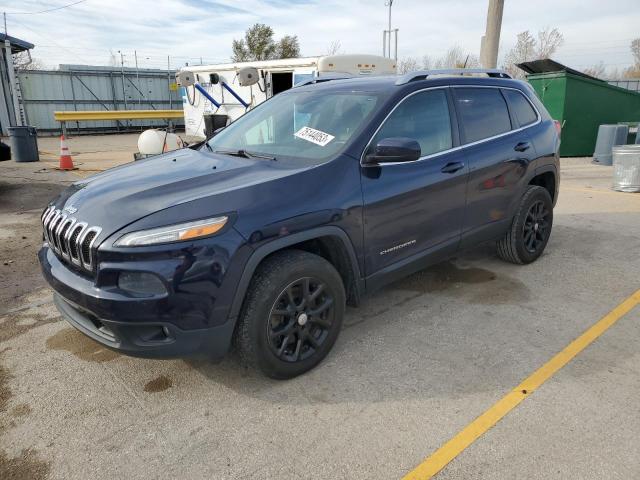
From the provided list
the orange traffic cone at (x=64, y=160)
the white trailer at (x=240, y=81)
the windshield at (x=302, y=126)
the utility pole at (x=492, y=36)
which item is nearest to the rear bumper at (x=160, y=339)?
the windshield at (x=302, y=126)

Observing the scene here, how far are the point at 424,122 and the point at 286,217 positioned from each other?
1522 millimetres

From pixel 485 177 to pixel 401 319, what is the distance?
54.0 inches

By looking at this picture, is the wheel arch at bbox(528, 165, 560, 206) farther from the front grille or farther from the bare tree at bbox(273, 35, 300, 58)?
the bare tree at bbox(273, 35, 300, 58)

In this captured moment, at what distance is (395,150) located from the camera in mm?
3027

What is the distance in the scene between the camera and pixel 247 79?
13.1 m

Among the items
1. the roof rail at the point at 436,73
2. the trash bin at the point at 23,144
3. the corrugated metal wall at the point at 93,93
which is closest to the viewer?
the roof rail at the point at 436,73

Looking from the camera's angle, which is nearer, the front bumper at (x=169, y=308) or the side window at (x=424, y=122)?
the front bumper at (x=169, y=308)

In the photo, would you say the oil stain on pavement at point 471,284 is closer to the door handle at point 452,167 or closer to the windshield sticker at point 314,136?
the door handle at point 452,167

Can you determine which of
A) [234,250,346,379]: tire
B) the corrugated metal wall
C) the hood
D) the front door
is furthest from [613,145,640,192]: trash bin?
the corrugated metal wall

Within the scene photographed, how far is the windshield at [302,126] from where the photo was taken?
329cm

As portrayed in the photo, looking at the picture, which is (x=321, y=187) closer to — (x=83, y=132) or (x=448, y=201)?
(x=448, y=201)

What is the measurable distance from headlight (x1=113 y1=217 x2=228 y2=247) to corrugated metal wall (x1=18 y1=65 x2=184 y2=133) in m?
22.2

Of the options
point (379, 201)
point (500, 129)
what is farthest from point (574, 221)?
point (379, 201)

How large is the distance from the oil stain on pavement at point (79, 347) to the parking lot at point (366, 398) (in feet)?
0.05
